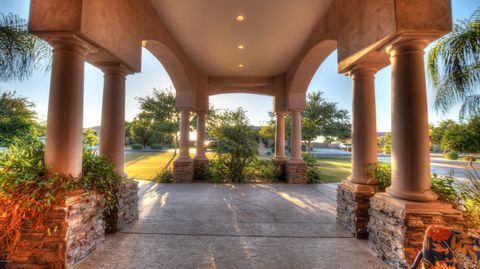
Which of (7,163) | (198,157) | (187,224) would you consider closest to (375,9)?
(187,224)

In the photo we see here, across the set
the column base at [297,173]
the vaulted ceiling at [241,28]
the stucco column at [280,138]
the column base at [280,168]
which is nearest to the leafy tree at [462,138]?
the column base at [297,173]

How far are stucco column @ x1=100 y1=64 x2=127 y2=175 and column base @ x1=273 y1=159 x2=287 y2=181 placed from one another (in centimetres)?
583

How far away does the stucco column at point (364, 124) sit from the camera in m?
3.47

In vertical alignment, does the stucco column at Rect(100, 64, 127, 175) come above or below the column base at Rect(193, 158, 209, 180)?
above

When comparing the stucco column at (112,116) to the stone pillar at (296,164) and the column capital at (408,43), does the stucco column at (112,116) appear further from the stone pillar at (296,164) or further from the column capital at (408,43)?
the stone pillar at (296,164)

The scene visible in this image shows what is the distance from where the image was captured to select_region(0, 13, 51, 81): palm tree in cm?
369

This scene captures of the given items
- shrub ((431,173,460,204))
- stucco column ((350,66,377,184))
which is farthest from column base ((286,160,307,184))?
shrub ((431,173,460,204))

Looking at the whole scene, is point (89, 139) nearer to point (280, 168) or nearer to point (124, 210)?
point (124, 210)

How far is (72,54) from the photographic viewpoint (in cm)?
267

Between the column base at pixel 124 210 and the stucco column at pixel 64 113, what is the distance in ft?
2.79

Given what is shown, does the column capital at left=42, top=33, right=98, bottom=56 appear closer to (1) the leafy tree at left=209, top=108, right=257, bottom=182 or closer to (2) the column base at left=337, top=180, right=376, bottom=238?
(2) the column base at left=337, top=180, right=376, bottom=238

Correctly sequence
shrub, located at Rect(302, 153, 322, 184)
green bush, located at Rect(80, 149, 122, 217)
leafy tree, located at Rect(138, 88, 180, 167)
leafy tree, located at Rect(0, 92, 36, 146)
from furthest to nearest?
leafy tree, located at Rect(138, 88, 180, 167) < shrub, located at Rect(302, 153, 322, 184) < leafy tree, located at Rect(0, 92, 36, 146) < green bush, located at Rect(80, 149, 122, 217)

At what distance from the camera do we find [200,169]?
844 centimetres

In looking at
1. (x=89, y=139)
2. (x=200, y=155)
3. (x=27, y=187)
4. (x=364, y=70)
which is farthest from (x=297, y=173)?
(x=27, y=187)
